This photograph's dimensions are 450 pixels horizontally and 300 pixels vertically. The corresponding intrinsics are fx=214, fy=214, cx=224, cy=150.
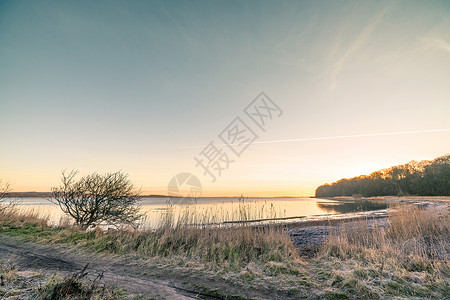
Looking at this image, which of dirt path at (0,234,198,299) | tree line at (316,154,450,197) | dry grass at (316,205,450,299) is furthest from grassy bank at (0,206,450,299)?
tree line at (316,154,450,197)

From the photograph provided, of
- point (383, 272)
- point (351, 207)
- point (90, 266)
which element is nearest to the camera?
point (383, 272)

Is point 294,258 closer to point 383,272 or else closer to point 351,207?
point 383,272

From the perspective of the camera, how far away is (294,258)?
666 centimetres

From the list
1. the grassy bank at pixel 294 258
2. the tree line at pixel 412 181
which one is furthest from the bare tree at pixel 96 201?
the tree line at pixel 412 181

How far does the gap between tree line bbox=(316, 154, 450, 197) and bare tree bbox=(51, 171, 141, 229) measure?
49.0 m

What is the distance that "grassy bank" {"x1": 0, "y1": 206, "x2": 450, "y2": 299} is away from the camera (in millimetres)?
4656

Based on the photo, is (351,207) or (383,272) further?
(351,207)

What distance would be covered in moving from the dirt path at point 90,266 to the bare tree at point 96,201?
3347mm

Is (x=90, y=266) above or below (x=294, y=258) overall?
below

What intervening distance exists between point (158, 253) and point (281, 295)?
15.2 ft

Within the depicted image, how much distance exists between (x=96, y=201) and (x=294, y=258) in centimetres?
1106

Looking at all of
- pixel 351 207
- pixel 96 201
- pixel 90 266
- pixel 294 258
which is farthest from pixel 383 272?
pixel 351 207

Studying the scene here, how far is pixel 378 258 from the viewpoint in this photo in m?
6.17

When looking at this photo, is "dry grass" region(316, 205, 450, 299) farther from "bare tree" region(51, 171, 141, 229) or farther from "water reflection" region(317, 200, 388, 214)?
"water reflection" region(317, 200, 388, 214)
